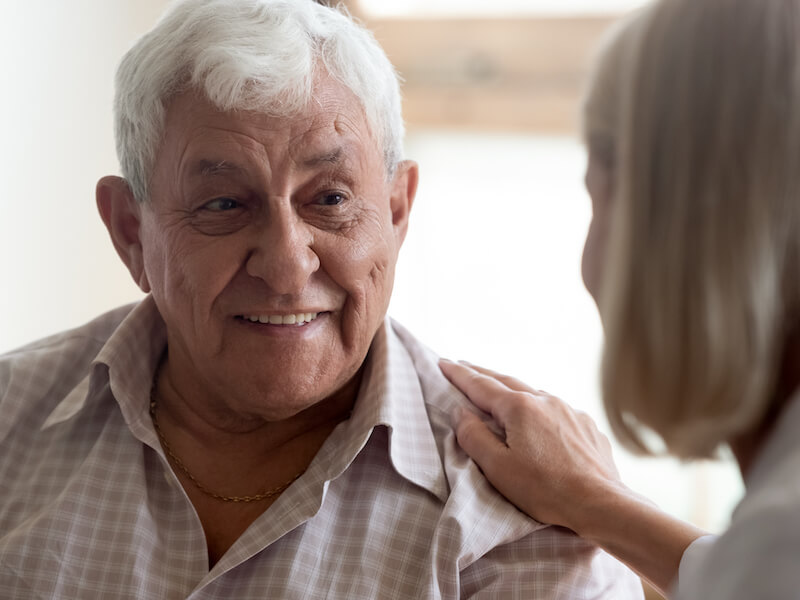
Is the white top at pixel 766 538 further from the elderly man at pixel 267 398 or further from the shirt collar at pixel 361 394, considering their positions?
the shirt collar at pixel 361 394

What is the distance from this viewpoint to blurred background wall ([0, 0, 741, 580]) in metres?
2.80

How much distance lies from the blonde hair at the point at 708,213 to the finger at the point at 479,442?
45 cm

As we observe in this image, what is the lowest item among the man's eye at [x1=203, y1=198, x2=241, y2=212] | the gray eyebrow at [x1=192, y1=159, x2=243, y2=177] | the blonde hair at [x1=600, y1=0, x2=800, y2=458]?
the man's eye at [x1=203, y1=198, x2=241, y2=212]

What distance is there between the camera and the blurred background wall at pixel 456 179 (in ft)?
9.19

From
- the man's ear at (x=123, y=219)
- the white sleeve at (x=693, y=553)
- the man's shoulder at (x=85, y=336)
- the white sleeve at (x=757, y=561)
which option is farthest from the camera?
the man's shoulder at (x=85, y=336)

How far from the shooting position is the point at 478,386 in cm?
159

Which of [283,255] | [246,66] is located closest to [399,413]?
[283,255]

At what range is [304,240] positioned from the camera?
1.48 metres

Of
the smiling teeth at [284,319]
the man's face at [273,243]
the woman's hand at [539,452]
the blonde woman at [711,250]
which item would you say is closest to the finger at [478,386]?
the woman's hand at [539,452]

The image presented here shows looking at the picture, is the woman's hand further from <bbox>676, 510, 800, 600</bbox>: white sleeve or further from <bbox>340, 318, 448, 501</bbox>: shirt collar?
<bbox>676, 510, 800, 600</bbox>: white sleeve

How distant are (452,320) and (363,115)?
5.56ft

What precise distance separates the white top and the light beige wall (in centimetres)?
239

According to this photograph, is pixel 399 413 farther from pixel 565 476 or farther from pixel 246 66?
pixel 246 66

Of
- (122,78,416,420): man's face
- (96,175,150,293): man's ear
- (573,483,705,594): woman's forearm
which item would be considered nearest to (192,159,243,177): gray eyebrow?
(122,78,416,420): man's face
